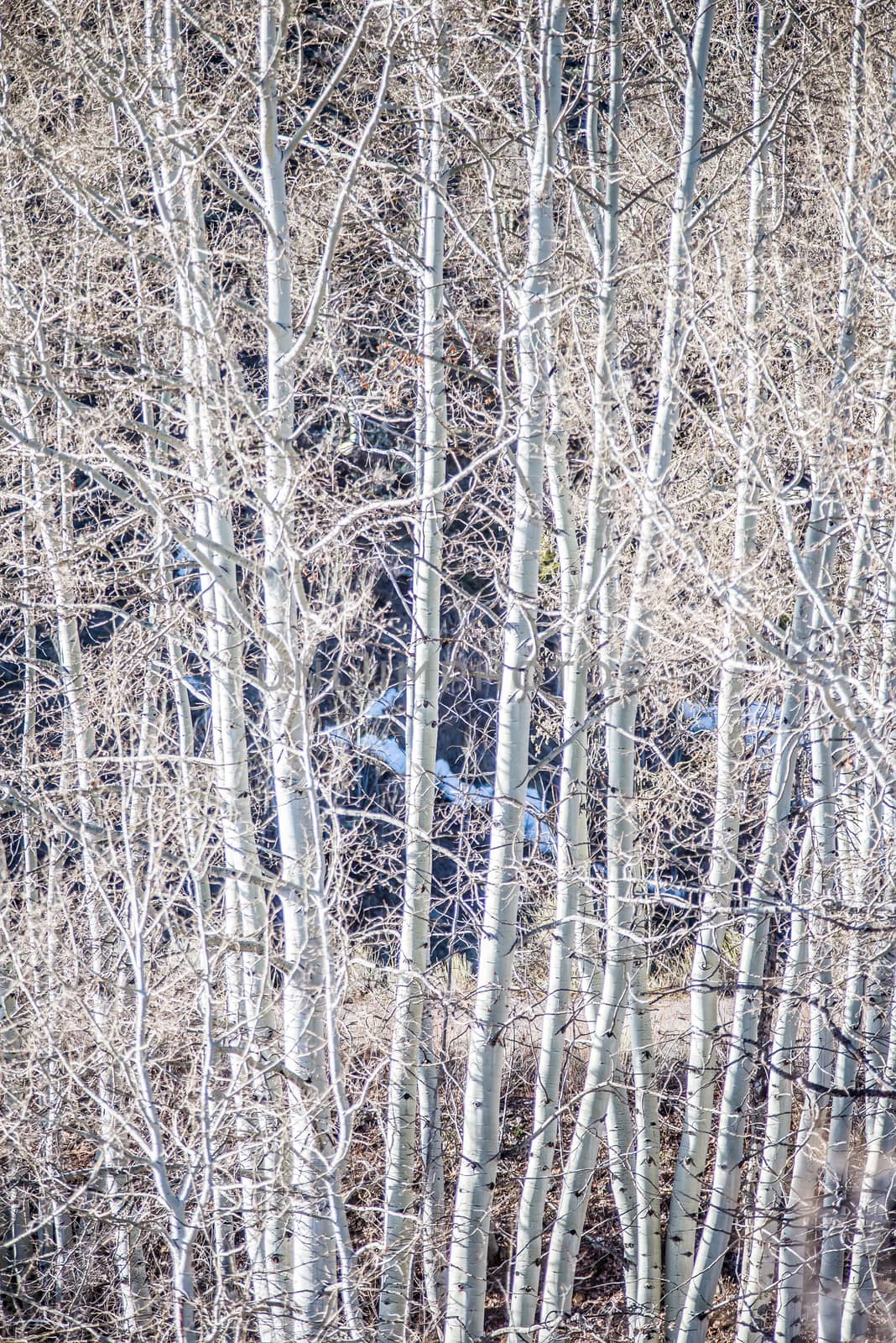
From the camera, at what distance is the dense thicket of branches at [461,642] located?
5.57 meters

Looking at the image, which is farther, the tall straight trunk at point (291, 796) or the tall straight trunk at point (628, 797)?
the tall straight trunk at point (628, 797)

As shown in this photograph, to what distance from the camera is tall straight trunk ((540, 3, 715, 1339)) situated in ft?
21.0

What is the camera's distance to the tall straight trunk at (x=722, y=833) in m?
6.81

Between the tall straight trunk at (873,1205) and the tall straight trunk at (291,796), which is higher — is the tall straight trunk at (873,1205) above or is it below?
below

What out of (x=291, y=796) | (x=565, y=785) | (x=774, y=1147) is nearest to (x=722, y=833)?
(x=565, y=785)

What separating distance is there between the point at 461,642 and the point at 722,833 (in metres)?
2.27

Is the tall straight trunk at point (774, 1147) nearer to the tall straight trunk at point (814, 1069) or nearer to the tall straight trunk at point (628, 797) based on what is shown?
the tall straight trunk at point (814, 1069)

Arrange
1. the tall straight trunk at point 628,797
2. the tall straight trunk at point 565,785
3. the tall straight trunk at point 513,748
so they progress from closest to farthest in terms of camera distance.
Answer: the tall straight trunk at point 513,748 < the tall straight trunk at point 628,797 < the tall straight trunk at point 565,785

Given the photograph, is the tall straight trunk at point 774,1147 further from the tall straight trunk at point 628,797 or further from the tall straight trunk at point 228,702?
the tall straight trunk at point 228,702

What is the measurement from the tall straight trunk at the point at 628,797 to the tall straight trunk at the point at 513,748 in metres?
0.56

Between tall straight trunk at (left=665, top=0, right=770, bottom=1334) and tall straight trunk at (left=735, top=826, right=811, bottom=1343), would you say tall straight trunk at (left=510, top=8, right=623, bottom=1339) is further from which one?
tall straight trunk at (left=735, top=826, right=811, bottom=1343)

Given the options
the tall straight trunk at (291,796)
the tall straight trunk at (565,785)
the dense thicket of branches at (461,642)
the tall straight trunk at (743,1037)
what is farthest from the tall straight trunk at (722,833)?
the tall straight trunk at (291,796)

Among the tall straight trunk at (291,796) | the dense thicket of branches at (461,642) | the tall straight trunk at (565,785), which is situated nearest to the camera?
the tall straight trunk at (291,796)

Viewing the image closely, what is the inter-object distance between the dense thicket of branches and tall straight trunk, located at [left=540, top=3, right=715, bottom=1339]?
0.04m
